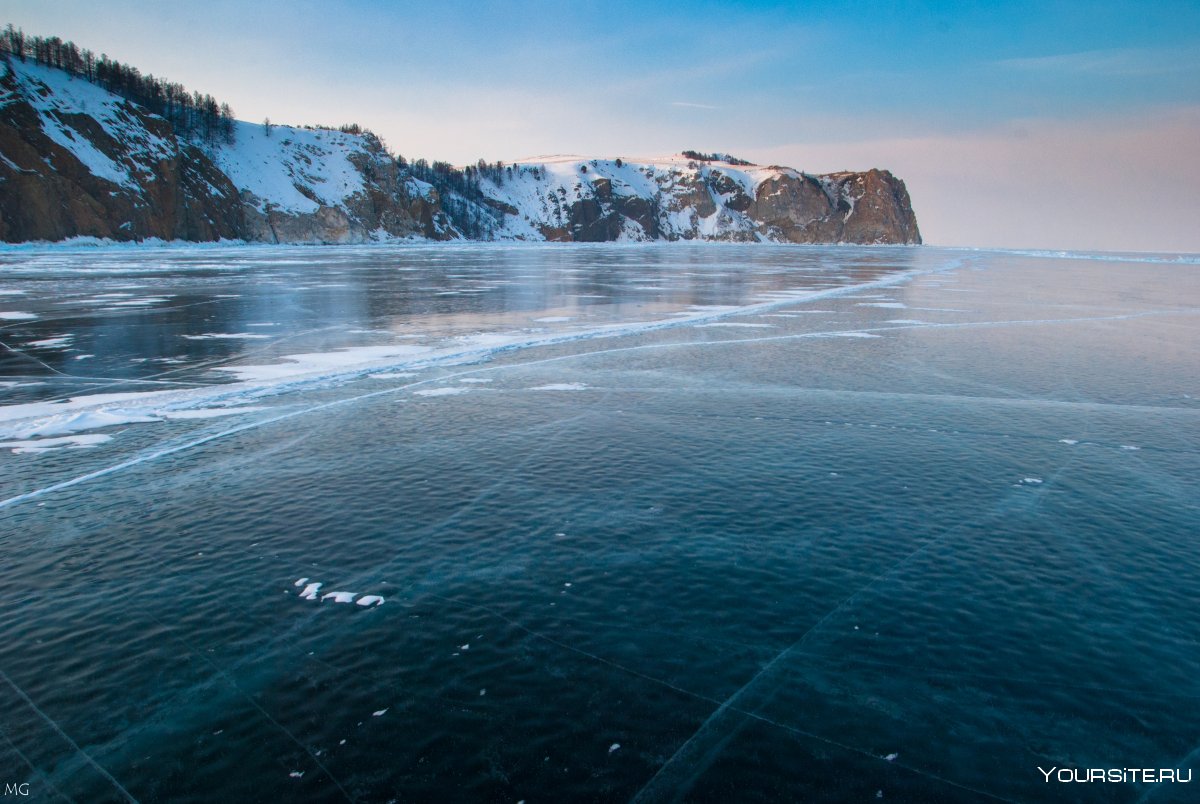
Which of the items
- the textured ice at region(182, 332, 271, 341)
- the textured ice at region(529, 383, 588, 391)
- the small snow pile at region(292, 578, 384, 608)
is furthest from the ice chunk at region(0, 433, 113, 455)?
the textured ice at region(182, 332, 271, 341)

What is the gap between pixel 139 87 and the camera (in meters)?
122

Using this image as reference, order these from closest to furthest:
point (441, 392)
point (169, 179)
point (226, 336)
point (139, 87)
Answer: point (441, 392)
point (226, 336)
point (169, 179)
point (139, 87)

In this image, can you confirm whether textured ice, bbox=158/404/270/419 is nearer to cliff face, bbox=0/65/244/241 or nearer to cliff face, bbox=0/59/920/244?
cliff face, bbox=0/65/244/241

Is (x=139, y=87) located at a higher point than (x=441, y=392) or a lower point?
higher

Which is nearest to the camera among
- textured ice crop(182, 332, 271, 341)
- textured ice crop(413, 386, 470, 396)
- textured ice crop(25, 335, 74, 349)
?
textured ice crop(413, 386, 470, 396)

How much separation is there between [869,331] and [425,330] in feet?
46.0

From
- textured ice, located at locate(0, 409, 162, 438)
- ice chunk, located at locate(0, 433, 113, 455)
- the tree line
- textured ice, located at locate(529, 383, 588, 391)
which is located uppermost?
the tree line

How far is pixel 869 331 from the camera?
2289 cm

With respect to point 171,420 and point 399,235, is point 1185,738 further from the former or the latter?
point 399,235

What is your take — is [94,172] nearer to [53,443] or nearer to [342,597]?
[53,443]

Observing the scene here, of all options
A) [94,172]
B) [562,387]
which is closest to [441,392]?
[562,387]

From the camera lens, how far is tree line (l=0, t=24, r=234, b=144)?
108500 millimetres

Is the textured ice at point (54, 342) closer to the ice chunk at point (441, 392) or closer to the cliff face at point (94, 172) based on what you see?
the ice chunk at point (441, 392)

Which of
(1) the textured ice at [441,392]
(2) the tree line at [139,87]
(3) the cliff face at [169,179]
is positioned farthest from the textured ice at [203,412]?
(2) the tree line at [139,87]
